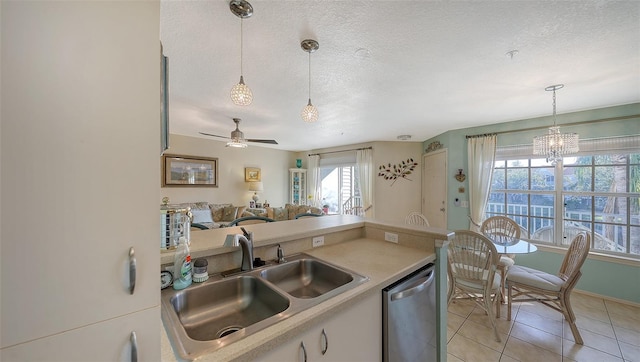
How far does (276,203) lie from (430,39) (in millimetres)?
5566

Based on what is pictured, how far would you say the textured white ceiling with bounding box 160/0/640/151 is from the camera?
4.28ft

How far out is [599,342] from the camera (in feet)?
6.45

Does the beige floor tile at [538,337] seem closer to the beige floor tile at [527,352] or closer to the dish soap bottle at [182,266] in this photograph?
the beige floor tile at [527,352]

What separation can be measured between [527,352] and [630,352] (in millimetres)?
865

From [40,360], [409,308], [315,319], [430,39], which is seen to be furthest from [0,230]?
[430,39]

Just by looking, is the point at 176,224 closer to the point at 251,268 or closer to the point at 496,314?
the point at 251,268

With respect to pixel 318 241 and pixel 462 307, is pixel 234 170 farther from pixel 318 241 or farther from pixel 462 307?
pixel 462 307

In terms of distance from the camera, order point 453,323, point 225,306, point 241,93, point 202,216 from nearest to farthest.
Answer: point 225,306
point 241,93
point 453,323
point 202,216

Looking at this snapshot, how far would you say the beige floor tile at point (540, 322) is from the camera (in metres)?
2.14

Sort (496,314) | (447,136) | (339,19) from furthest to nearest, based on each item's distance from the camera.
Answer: (447,136), (496,314), (339,19)

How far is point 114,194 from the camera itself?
524 mm

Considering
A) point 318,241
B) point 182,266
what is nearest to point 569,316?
point 318,241

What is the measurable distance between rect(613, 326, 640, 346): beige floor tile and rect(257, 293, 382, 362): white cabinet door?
106 inches

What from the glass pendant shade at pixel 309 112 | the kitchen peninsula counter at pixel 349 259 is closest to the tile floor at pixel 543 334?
the kitchen peninsula counter at pixel 349 259
